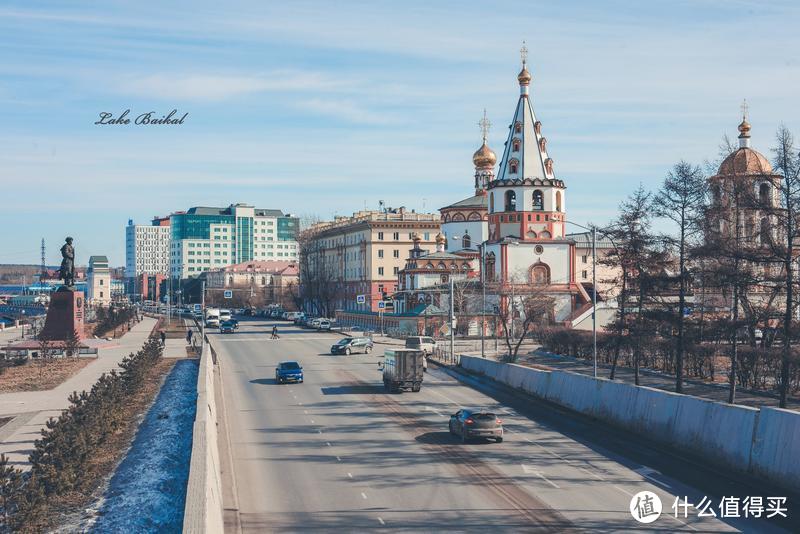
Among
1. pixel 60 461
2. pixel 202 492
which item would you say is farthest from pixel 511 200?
pixel 202 492

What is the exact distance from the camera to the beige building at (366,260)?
414 ft

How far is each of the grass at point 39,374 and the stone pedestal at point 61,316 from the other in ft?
14.9

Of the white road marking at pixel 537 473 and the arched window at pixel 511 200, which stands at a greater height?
the arched window at pixel 511 200

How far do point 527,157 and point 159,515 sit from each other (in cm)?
7173

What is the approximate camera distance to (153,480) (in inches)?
904

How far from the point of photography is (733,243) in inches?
1309

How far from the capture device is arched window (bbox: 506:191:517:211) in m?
88.2

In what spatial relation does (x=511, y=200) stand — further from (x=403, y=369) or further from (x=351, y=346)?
(x=403, y=369)

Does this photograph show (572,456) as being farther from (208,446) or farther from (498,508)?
(208,446)

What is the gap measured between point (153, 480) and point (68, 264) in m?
45.3

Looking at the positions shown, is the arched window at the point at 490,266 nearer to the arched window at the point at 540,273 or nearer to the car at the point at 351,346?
the arched window at the point at 540,273

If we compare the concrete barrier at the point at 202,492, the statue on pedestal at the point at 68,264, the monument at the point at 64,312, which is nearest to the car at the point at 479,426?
the concrete barrier at the point at 202,492

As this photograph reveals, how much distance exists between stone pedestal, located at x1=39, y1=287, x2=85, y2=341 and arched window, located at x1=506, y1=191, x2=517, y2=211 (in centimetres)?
4161

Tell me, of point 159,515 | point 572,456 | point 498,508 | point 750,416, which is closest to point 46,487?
point 159,515
